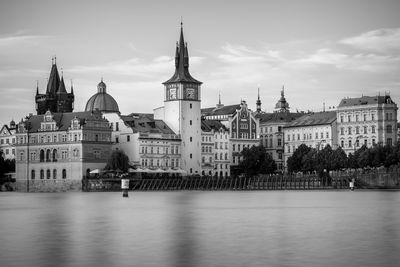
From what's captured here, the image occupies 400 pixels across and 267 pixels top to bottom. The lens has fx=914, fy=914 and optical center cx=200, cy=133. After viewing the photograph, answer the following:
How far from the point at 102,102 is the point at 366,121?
164 ft

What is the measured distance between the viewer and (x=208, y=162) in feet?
557

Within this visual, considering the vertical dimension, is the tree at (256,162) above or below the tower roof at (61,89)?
below

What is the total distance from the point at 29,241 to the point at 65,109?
141 m

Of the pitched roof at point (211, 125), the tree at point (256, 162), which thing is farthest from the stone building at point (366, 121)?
the pitched roof at point (211, 125)

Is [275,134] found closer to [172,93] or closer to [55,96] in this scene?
[172,93]

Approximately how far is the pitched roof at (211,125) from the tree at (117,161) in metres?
29.8

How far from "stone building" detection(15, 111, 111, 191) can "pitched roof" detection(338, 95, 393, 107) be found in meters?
52.1

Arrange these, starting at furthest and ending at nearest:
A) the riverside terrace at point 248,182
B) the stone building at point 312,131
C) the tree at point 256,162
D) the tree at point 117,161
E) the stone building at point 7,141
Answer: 1. the stone building at point 7,141
2. the stone building at point 312,131
3. the tree at point 256,162
4. the tree at point 117,161
5. the riverside terrace at point 248,182

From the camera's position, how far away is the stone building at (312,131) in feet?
587

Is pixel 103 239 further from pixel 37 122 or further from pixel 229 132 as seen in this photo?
pixel 229 132

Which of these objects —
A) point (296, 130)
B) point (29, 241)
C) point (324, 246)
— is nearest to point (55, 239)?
point (29, 241)

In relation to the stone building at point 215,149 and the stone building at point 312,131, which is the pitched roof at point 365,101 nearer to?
the stone building at point 312,131

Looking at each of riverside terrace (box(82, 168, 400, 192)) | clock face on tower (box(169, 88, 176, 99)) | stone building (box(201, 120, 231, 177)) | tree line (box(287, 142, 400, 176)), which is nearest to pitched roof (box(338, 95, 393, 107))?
tree line (box(287, 142, 400, 176))

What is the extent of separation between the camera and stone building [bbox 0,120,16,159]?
190275 mm
